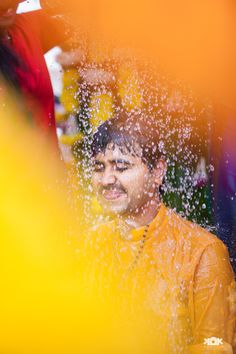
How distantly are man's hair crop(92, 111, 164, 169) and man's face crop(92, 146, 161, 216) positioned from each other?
0.09 feet

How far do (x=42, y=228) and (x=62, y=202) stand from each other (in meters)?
0.15

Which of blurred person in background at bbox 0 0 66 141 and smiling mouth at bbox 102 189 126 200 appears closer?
smiling mouth at bbox 102 189 126 200

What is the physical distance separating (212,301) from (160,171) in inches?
23.2

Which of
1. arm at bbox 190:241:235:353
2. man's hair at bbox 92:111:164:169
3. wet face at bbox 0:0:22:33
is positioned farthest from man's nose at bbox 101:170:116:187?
wet face at bbox 0:0:22:33

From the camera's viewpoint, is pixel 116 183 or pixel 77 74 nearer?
pixel 116 183

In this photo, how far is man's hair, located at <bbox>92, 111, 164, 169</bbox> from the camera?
214 cm

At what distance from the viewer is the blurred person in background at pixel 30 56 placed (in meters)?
2.21

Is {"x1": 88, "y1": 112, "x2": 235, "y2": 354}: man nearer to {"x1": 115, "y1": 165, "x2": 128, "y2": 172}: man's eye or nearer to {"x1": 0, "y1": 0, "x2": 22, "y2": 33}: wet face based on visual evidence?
{"x1": 115, "y1": 165, "x2": 128, "y2": 172}: man's eye

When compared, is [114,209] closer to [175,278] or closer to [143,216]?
[143,216]

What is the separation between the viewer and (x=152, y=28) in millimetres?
2305

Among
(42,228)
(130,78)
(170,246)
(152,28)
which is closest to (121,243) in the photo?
(170,246)

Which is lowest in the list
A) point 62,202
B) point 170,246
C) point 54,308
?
point 54,308

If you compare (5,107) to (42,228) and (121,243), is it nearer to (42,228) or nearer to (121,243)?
(42,228)

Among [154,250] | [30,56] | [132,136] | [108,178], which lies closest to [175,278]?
[154,250]
